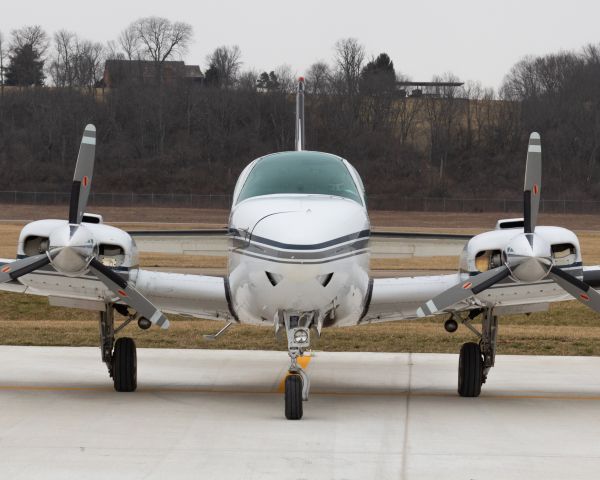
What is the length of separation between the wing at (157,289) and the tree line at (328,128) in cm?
8738

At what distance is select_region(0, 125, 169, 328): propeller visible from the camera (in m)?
12.0

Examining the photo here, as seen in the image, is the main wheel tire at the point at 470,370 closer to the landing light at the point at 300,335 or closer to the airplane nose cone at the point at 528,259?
the airplane nose cone at the point at 528,259

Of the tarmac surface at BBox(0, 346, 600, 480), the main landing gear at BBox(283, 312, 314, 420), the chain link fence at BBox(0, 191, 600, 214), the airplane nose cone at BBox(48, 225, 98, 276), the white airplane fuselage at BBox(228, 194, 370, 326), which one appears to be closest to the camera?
the tarmac surface at BBox(0, 346, 600, 480)

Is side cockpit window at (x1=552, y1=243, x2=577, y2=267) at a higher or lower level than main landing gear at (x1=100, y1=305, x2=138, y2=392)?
higher

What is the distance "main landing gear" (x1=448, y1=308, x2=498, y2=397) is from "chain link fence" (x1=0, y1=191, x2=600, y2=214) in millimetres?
76018

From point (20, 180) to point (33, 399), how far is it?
9351cm

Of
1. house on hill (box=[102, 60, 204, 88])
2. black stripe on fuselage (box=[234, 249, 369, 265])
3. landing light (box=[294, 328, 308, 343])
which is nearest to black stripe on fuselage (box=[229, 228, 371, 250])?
black stripe on fuselage (box=[234, 249, 369, 265])

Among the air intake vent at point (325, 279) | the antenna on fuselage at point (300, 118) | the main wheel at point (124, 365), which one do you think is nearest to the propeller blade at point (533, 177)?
the air intake vent at point (325, 279)

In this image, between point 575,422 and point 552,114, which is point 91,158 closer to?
point 575,422

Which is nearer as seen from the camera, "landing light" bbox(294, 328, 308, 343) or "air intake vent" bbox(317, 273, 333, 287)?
"air intake vent" bbox(317, 273, 333, 287)

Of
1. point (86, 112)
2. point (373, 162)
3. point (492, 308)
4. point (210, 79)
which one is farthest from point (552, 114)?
point (492, 308)

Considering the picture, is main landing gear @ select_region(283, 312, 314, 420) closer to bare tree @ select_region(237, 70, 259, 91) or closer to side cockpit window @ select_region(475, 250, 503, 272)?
side cockpit window @ select_region(475, 250, 503, 272)

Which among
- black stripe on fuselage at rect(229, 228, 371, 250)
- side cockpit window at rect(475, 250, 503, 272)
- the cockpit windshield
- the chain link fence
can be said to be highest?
the cockpit windshield

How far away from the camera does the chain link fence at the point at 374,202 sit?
299 feet
